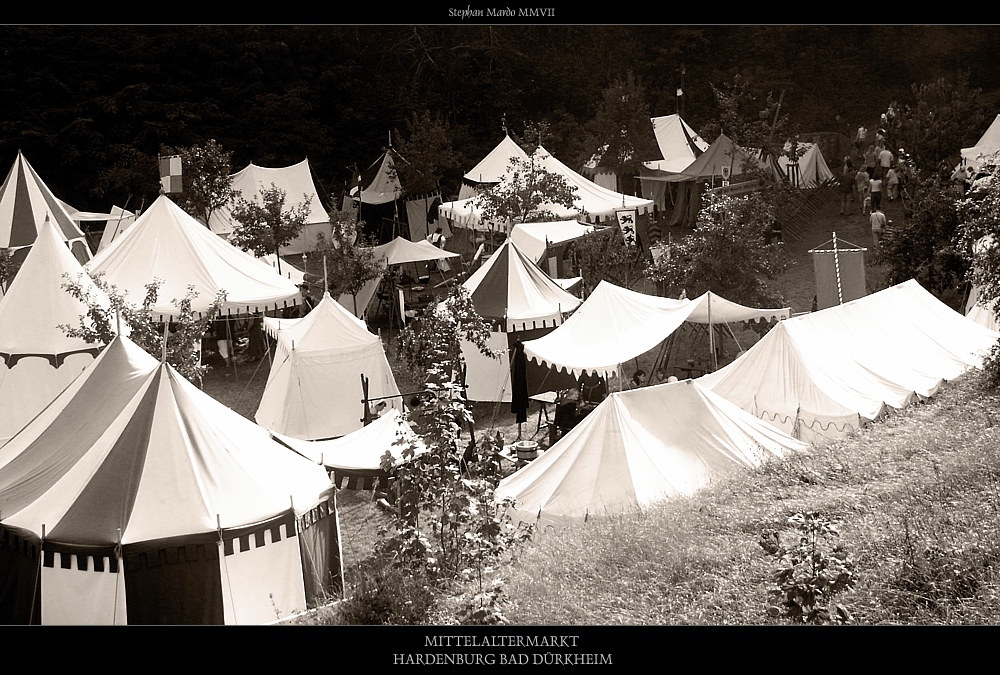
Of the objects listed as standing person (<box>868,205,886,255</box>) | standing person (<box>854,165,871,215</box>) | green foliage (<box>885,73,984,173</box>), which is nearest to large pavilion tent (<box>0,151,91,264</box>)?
standing person (<box>868,205,886,255</box>)

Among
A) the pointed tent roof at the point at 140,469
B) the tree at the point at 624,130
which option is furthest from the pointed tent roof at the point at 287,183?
the pointed tent roof at the point at 140,469

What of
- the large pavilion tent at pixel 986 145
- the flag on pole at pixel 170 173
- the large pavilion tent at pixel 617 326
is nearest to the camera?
the large pavilion tent at pixel 617 326

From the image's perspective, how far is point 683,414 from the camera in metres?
9.27

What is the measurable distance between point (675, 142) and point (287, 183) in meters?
10.7

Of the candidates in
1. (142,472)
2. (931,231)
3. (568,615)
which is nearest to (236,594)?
(142,472)

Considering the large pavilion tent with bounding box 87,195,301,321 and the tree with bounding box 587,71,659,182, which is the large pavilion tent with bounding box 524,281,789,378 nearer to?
the large pavilion tent with bounding box 87,195,301,321

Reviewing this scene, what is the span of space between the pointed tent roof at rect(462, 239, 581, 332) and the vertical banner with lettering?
13.2ft

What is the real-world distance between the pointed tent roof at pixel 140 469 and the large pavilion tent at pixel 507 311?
613cm

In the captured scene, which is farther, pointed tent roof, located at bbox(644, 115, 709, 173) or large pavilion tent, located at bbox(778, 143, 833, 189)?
pointed tent roof, located at bbox(644, 115, 709, 173)

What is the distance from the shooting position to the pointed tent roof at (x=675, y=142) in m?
25.9

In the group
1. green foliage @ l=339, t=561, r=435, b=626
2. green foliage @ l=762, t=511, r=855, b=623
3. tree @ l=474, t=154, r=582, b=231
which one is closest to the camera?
green foliage @ l=762, t=511, r=855, b=623

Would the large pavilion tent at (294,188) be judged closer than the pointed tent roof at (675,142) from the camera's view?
Yes

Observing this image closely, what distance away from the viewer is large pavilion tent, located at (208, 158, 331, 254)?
24.4 metres

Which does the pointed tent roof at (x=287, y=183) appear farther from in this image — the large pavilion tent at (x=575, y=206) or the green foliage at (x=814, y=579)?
the green foliage at (x=814, y=579)
